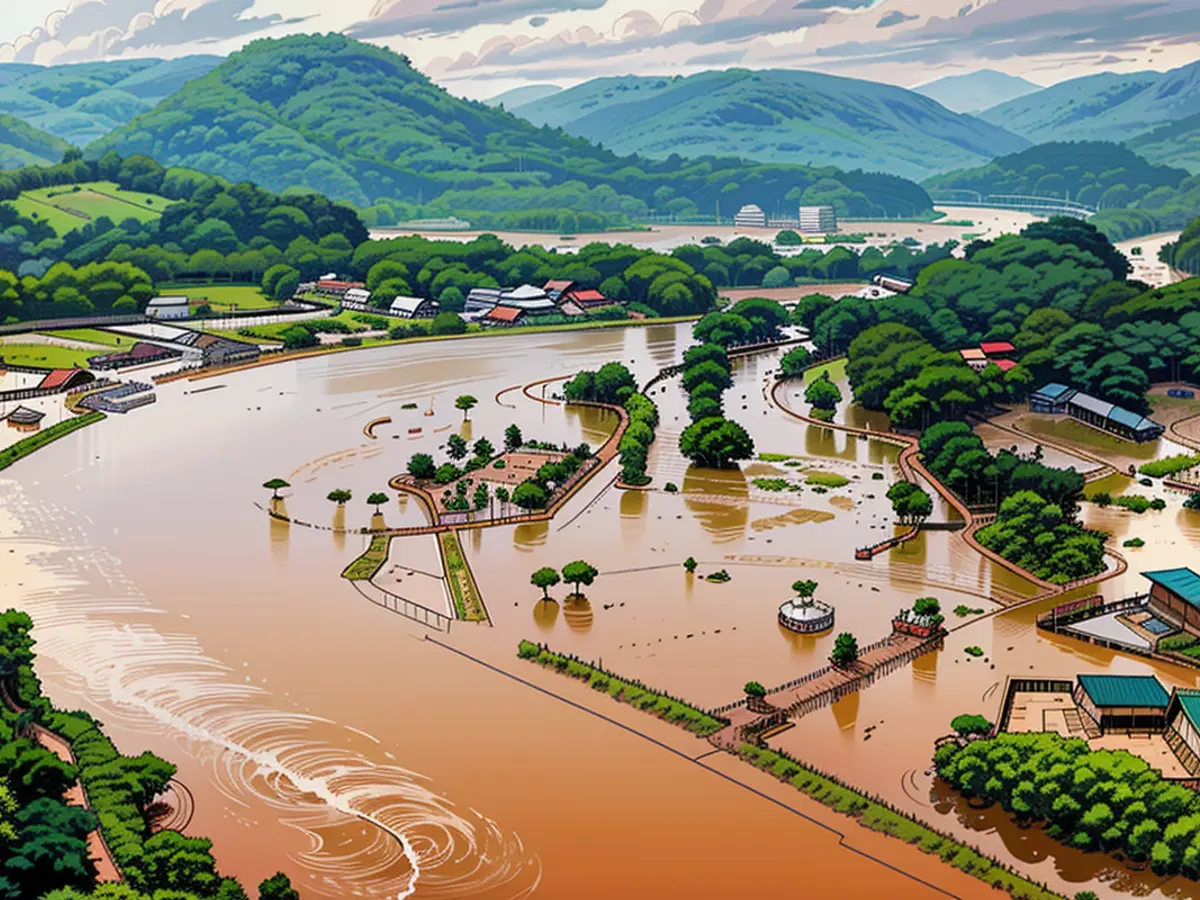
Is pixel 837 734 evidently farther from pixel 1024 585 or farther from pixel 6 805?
pixel 6 805

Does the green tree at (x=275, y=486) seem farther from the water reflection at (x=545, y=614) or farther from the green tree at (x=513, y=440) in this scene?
the water reflection at (x=545, y=614)

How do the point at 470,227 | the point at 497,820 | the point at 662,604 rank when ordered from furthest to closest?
the point at 470,227
the point at 662,604
the point at 497,820

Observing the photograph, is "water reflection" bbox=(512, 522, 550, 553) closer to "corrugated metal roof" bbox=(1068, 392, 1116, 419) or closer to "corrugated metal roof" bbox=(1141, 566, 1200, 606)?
"corrugated metal roof" bbox=(1141, 566, 1200, 606)

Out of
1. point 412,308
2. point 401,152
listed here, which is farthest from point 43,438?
point 401,152

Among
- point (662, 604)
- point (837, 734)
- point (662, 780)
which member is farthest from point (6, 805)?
point (662, 604)

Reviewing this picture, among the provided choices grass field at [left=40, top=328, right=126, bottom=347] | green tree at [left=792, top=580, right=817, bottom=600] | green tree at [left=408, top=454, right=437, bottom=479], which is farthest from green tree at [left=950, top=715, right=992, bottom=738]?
grass field at [left=40, top=328, right=126, bottom=347]

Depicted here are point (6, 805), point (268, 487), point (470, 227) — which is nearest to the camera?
point (6, 805)
